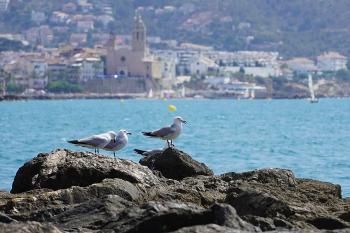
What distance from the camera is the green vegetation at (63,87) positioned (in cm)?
14362

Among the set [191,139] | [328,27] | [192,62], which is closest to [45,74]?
[192,62]

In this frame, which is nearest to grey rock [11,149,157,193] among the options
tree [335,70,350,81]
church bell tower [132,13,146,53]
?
church bell tower [132,13,146,53]

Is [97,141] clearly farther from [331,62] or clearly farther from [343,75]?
[331,62]

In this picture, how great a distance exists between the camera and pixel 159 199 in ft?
38.4

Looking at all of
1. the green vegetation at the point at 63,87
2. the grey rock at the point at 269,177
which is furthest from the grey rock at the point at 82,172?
the green vegetation at the point at 63,87

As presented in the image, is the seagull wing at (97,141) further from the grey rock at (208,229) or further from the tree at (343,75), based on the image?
the tree at (343,75)

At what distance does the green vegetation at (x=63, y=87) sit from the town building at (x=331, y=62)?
36.8 metres

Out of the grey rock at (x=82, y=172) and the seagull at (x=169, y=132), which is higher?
the seagull at (x=169, y=132)

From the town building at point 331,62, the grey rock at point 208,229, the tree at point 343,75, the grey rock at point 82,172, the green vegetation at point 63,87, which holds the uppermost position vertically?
the grey rock at point 208,229

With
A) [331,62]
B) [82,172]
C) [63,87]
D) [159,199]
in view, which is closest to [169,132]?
[82,172]

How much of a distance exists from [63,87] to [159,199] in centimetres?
13465

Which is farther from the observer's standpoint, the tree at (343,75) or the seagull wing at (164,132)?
the tree at (343,75)

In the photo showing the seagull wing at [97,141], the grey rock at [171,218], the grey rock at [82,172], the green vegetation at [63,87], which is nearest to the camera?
the grey rock at [171,218]

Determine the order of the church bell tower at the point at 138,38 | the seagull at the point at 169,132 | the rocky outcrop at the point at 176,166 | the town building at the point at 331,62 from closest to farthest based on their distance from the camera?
the rocky outcrop at the point at 176,166, the seagull at the point at 169,132, the church bell tower at the point at 138,38, the town building at the point at 331,62
